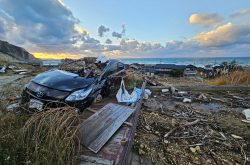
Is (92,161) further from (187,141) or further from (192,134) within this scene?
(192,134)

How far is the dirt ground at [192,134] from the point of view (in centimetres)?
409

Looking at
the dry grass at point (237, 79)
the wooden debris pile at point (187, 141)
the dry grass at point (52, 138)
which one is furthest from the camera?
the dry grass at point (237, 79)

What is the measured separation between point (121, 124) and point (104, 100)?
1.90 m

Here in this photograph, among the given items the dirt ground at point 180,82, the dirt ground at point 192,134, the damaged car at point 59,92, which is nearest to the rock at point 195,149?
the dirt ground at point 192,134

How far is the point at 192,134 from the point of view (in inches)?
199

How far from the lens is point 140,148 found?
4.21 meters

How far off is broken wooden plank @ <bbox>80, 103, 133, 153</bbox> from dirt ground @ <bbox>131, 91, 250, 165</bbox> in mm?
655

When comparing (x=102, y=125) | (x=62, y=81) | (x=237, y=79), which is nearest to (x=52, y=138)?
(x=102, y=125)

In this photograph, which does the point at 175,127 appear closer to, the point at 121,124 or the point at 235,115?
the point at 121,124

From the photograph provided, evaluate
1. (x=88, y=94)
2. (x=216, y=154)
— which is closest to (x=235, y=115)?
(x=216, y=154)

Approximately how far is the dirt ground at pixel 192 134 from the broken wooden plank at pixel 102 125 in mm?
655

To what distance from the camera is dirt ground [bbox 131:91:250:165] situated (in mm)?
4086

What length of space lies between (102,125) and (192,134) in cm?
242

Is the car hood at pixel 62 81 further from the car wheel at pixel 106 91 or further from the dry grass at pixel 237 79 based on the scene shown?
the dry grass at pixel 237 79
